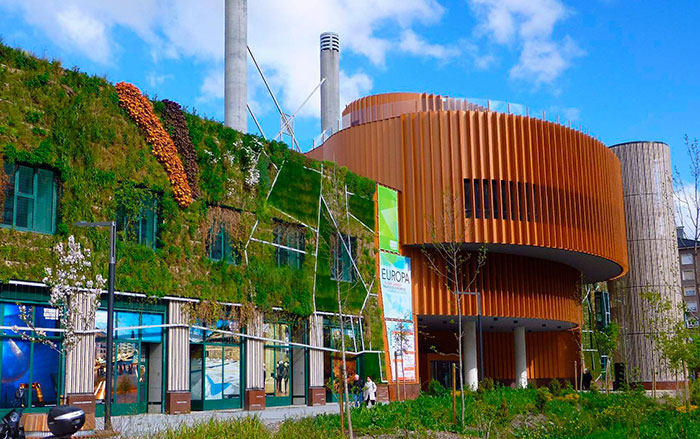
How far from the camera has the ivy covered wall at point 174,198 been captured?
23.7 metres

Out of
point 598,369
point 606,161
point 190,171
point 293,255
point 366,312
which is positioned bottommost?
point 598,369

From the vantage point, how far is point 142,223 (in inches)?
1056

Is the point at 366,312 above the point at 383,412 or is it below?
above

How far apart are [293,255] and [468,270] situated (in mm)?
12368

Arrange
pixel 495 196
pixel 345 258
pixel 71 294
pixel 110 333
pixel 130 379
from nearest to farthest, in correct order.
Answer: pixel 110 333, pixel 71 294, pixel 130 379, pixel 345 258, pixel 495 196

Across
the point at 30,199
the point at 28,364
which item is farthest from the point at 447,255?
the point at 28,364

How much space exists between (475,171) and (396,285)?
277 inches

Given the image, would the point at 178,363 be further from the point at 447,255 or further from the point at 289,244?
the point at 447,255

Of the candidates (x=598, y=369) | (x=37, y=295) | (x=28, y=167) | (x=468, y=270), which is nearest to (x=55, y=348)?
(x=37, y=295)

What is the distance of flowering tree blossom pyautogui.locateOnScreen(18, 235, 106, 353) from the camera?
75.6 ft

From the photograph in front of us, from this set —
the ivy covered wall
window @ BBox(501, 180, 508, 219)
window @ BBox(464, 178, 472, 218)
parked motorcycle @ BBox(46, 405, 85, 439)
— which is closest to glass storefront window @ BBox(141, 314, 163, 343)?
the ivy covered wall

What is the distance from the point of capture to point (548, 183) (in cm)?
4259

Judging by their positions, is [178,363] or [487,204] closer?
[178,363]

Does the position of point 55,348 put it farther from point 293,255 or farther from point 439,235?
point 439,235
